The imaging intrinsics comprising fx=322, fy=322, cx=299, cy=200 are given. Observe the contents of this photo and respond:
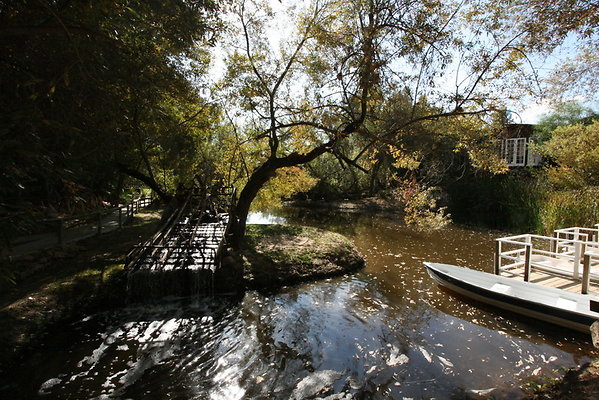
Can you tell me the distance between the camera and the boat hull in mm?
6375

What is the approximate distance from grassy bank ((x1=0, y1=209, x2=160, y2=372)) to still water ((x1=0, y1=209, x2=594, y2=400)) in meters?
0.35

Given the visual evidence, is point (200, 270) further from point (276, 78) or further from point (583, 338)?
point (583, 338)

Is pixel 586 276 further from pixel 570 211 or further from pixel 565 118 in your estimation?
pixel 565 118

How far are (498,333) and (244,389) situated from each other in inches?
209

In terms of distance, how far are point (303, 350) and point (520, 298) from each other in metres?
→ 5.02

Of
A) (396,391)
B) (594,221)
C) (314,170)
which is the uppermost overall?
(314,170)

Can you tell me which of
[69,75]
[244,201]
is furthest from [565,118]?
[69,75]

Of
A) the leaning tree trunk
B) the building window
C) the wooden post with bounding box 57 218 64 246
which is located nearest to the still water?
the leaning tree trunk

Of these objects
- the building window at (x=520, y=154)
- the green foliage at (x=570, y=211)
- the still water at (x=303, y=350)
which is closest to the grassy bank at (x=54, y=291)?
the still water at (x=303, y=350)

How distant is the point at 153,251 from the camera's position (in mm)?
8797

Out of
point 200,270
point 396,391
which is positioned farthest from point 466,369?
point 200,270

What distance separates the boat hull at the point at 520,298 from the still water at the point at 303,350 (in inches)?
9.5

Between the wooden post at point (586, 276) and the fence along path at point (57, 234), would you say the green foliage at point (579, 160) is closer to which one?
the wooden post at point (586, 276)

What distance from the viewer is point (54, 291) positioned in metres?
6.72
